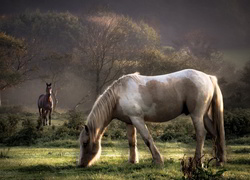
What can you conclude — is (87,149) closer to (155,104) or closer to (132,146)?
(132,146)

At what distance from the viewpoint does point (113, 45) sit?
137 ft

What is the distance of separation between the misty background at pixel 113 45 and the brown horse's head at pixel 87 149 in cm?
2422

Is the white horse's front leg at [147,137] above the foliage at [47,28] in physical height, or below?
below

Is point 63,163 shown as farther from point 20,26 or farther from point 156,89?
point 20,26

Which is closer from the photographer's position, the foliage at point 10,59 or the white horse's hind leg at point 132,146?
the white horse's hind leg at point 132,146

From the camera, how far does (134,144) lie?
875 cm

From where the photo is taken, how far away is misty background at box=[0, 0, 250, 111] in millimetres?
38625

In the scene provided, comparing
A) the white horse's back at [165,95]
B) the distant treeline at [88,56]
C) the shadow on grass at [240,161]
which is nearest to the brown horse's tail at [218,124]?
the white horse's back at [165,95]

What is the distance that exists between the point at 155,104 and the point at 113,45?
1347 inches

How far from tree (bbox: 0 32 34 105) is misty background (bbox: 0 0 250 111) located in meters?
0.18

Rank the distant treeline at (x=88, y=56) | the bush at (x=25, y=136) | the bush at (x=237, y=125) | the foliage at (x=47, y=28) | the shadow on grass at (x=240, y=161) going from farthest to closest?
the foliage at (x=47, y=28)
the distant treeline at (x=88, y=56)
the bush at (x=237, y=125)
the bush at (x=25, y=136)
the shadow on grass at (x=240, y=161)

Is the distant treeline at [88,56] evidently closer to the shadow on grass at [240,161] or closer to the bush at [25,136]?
the bush at [25,136]

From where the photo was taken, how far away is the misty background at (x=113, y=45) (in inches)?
1521

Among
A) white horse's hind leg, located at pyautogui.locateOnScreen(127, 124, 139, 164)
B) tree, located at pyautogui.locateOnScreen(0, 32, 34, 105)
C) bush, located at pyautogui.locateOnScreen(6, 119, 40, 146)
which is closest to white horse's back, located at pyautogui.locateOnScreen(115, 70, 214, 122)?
white horse's hind leg, located at pyautogui.locateOnScreen(127, 124, 139, 164)
